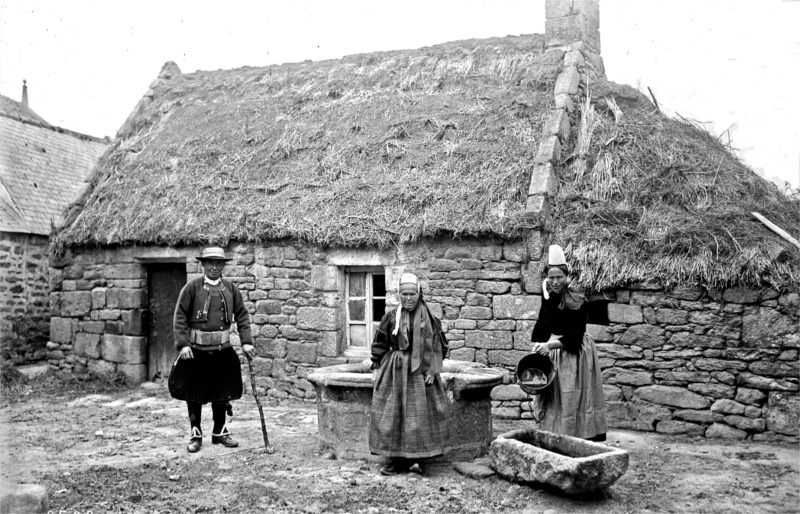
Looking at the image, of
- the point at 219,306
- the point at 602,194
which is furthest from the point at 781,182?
the point at 219,306

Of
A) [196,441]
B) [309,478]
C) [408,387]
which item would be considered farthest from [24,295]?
[408,387]

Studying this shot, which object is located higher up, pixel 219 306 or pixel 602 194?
pixel 602 194

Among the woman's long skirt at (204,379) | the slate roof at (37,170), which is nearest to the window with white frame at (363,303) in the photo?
the woman's long skirt at (204,379)

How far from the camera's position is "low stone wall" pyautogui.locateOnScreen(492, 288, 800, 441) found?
7.62 metres

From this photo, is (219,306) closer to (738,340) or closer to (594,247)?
(594,247)

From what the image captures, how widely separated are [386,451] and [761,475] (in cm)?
322

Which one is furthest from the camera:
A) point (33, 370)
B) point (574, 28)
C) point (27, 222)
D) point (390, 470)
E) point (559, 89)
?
point (27, 222)

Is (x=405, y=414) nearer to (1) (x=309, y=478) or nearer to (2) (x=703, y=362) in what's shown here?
(1) (x=309, y=478)

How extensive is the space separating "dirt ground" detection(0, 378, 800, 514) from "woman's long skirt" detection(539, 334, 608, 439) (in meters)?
0.52

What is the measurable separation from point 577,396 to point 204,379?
11.7 feet

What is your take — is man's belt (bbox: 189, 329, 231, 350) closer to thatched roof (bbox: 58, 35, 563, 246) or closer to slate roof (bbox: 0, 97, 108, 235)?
thatched roof (bbox: 58, 35, 563, 246)

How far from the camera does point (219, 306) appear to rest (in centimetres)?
731

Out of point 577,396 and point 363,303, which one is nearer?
point 577,396

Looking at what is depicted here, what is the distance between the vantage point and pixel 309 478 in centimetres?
630
